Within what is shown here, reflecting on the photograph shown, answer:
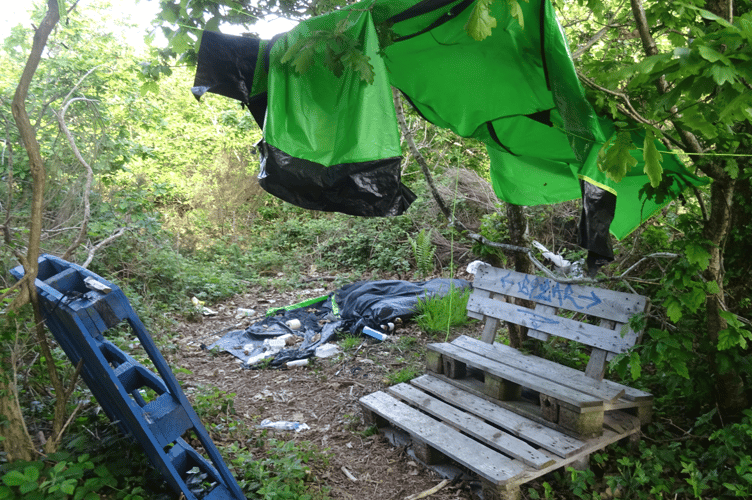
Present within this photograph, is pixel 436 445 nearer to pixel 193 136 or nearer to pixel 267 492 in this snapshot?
pixel 267 492

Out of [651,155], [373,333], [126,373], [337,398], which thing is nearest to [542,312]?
[337,398]

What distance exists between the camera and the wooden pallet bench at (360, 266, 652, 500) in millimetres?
2564

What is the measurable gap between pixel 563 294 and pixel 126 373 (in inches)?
110

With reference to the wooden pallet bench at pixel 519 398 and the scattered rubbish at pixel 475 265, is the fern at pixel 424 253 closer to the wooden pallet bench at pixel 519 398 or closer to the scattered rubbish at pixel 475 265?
the scattered rubbish at pixel 475 265

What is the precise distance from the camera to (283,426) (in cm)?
346

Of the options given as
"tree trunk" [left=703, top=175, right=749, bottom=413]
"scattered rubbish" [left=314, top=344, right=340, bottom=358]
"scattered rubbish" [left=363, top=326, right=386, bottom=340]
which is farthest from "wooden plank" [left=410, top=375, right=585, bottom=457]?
"scattered rubbish" [left=314, top=344, right=340, bottom=358]

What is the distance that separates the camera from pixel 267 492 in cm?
242

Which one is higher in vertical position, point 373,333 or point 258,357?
point 373,333

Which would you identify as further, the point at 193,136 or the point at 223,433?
the point at 193,136

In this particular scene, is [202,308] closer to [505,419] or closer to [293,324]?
[293,324]

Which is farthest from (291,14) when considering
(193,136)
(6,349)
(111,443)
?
(193,136)

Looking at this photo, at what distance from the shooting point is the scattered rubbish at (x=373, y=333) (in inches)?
191

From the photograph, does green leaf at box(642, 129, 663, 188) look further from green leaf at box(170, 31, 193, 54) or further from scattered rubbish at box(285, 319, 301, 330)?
scattered rubbish at box(285, 319, 301, 330)

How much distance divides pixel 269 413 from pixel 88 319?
2.09m
